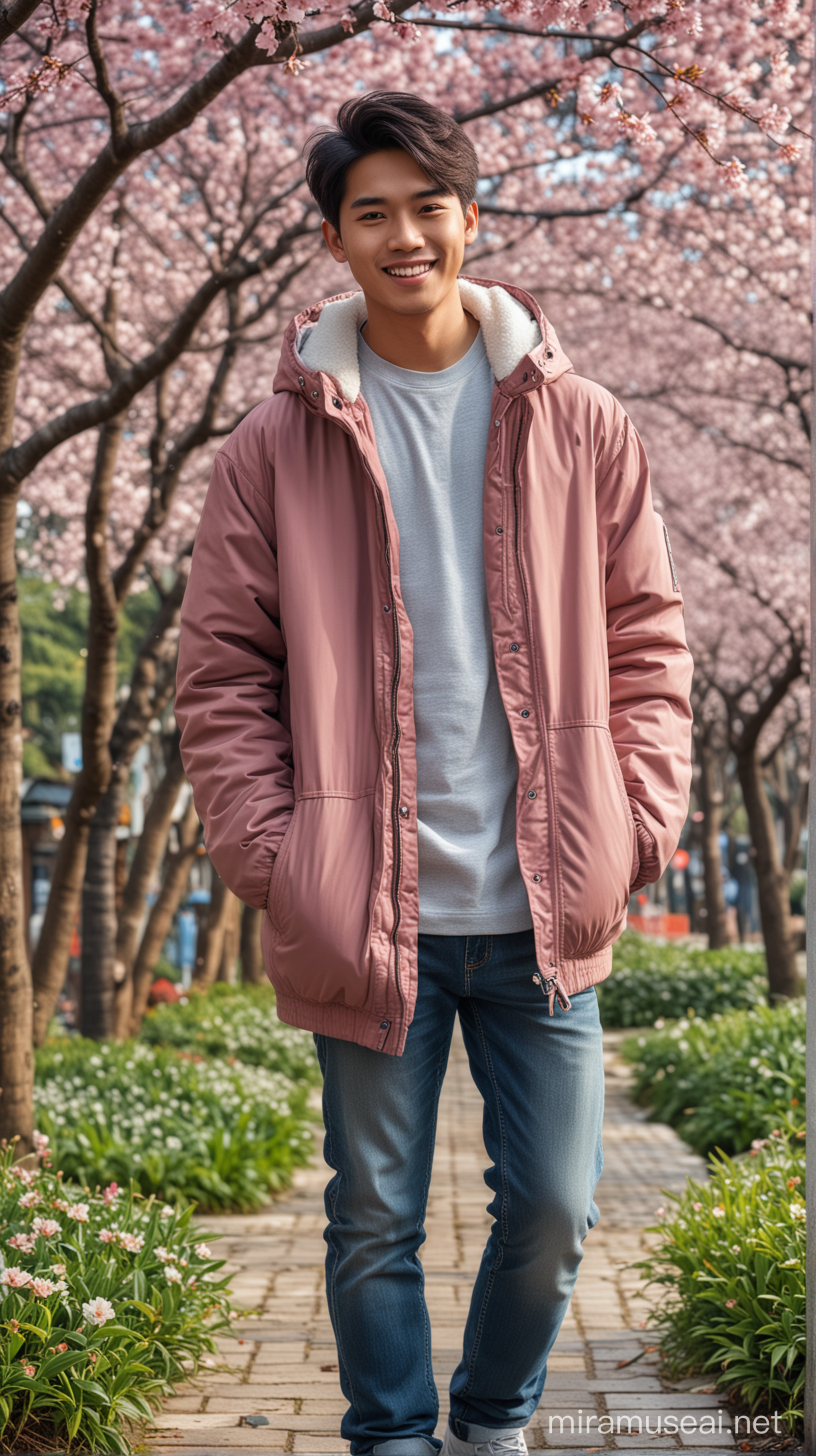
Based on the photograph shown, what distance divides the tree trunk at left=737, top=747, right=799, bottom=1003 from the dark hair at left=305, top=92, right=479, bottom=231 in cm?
811

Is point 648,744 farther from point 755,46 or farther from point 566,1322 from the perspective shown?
point 755,46

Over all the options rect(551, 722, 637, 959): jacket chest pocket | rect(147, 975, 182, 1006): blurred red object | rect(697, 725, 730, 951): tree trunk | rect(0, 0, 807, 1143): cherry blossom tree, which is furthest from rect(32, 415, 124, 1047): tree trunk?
rect(697, 725, 730, 951): tree trunk

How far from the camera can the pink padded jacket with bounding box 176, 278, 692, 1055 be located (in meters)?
2.14

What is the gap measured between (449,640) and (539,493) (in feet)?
0.93

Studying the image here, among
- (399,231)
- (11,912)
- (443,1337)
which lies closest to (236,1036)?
(11,912)

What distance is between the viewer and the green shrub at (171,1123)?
5.66m

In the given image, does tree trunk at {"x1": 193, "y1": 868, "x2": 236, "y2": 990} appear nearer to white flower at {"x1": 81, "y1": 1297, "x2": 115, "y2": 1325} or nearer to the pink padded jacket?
white flower at {"x1": 81, "y1": 1297, "x2": 115, "y2": 1325}

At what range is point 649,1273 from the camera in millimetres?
4195

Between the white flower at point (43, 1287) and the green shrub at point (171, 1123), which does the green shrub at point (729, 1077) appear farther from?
the white flower at point (43, 1287)

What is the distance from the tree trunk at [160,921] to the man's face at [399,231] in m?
7.18

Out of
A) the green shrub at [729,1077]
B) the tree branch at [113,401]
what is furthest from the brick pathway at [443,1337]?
the tree branch at [113,401]

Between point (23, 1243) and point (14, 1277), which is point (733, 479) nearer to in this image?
point (23, 1243)

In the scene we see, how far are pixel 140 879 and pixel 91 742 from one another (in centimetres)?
283

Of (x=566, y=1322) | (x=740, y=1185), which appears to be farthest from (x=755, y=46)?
(x=566, y=1322)
